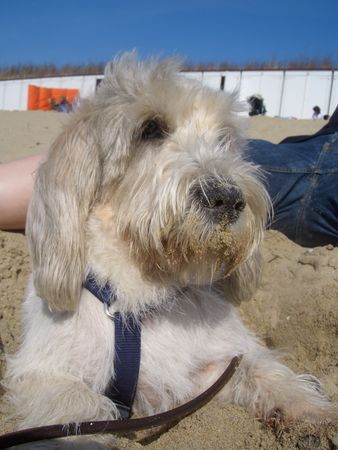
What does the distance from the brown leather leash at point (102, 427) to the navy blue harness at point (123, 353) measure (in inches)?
9.5

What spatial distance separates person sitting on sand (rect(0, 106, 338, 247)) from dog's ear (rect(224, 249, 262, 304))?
1.13 metres

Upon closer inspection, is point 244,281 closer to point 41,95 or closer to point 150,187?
point 150,187

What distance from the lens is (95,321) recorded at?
2.30 m

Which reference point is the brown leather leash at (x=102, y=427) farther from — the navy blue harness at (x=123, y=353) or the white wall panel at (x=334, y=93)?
the white wall panel at (x=334, y=93)

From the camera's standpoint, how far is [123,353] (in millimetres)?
2258

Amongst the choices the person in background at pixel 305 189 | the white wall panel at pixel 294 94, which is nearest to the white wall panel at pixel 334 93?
the white wall panel at pixel 294 94

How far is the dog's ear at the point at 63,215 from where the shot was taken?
222 cm

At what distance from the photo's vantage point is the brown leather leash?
176 centimetres

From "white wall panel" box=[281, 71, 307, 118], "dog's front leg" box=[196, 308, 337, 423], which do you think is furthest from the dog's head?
"white wall panel" box=[281, 71, 307, 118]

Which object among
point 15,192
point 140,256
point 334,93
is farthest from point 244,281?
point 334,93

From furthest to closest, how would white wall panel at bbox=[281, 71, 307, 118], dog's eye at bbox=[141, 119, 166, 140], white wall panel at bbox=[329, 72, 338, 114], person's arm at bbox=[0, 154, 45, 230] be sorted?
1. white wall panel at bbox=[281, 71, 307, 118]
2. white wall panel at bbox=[329, 72, 338, 114]
3. person's arm at bbox=[0, 154, 45, 230]
4. dog's eye at bbox=[141, 119, 166, 140]

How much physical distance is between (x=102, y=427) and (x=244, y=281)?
1.17 m

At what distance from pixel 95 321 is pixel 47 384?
36 centimetres

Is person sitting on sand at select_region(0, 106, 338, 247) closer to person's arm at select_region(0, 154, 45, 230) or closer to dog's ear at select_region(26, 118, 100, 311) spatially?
person's arm at select_region(0, 154, 45, 230)
